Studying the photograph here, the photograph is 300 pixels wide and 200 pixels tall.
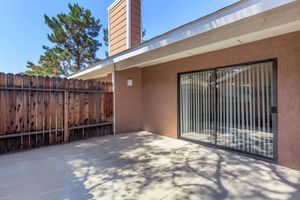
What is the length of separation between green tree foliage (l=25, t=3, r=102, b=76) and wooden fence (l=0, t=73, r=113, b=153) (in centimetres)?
917

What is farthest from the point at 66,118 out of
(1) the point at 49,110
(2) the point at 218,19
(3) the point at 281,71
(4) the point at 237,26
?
(3) the point at 281,71

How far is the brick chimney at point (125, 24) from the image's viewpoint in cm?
728

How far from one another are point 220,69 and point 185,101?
1.38 metres

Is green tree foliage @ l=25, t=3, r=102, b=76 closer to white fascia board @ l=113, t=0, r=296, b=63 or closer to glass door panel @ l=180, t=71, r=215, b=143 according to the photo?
glass door panel @ l=180, t=71, r=215, b=143

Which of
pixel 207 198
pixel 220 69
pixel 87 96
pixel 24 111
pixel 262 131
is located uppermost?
pixel 220 69

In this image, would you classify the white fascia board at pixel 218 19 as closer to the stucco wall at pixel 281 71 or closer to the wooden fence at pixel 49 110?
the stucco wall at pixel 281 71

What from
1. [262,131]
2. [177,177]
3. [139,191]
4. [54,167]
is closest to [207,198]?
[177,177]

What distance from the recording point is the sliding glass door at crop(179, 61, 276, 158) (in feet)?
11.5

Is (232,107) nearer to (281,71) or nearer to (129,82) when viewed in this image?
(281,71)

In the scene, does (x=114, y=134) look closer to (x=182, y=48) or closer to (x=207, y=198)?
(x=182, y=48)

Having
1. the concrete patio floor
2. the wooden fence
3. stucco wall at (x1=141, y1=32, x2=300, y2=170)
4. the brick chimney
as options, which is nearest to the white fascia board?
stucco wall at (x1=141, y1=32, x2=300, y2=170)

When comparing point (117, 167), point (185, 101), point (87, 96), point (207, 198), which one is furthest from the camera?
point (87, 96)

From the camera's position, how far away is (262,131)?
141 inches

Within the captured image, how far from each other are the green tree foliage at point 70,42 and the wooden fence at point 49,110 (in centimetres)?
917
